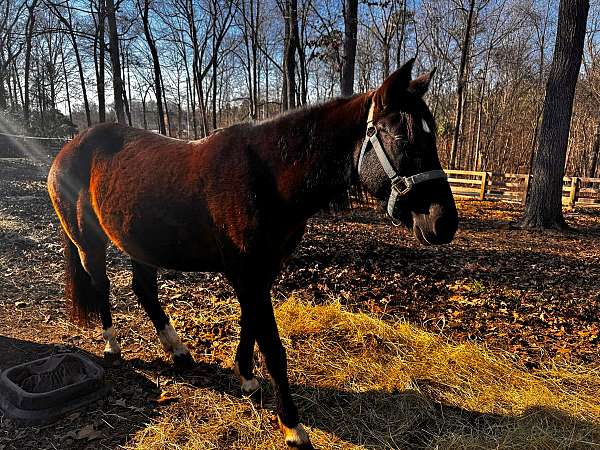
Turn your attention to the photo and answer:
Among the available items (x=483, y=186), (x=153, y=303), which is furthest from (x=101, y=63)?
(x=153, y=303)

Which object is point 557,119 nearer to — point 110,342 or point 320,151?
point 320,151

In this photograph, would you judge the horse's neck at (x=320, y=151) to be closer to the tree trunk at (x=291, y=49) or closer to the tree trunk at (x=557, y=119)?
the tree trunk at (x=557, y=119)

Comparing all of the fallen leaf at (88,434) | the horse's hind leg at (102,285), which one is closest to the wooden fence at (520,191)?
the horse's hind leg at (102,285)

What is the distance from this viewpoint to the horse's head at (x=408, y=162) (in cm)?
190

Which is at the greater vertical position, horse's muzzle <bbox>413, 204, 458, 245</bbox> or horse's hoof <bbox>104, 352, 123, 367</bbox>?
horse's muzzle <bbox>413, 204, 458, 245</bbox>

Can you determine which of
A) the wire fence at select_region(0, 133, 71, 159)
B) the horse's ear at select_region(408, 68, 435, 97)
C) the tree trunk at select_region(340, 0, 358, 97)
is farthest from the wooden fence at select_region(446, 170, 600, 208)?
the wire fence at select_region(0, 133, 71, 159)

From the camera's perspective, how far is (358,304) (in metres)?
4.63

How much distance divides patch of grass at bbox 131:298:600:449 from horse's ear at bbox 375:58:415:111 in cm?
208

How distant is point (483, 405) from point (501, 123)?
29213 mm

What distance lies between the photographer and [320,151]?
2176mm

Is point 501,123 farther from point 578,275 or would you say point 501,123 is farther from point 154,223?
point 154,223

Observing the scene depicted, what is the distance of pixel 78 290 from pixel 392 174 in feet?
10.3

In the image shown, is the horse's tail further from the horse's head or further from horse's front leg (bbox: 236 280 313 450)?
the horse's head

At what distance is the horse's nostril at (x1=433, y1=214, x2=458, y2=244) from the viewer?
6.19ft
